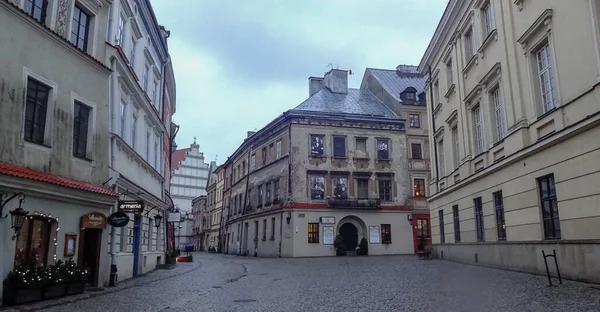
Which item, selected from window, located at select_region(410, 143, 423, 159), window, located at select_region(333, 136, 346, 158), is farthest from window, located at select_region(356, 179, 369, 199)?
window, located at select_region(410, 143, 423, 159)

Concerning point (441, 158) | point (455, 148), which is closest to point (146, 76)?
point (455, 148)

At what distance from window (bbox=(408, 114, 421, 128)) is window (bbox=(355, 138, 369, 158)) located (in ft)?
15.4

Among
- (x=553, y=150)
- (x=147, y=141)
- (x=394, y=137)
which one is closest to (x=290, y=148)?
(x=394, y=137)

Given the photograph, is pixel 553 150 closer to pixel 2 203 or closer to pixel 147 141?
pixel 2 203

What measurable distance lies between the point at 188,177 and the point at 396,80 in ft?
174

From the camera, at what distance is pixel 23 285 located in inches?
400

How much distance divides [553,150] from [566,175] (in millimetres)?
909

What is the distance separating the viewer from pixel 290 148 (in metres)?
37.8

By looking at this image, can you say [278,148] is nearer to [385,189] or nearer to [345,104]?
[345,104]

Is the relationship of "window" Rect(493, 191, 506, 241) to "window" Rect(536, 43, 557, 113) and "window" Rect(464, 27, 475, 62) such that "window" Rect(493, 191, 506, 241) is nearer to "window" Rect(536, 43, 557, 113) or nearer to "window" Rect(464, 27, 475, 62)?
"window" Rect(536, 43, 557, 113)

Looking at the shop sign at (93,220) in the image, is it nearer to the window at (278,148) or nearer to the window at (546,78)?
the window at (546,78)

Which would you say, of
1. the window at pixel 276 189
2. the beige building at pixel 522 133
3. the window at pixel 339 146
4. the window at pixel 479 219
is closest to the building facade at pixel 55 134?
A: the beige building at pixel 522 133

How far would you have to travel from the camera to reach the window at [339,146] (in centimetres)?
3869

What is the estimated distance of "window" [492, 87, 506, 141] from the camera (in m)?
17.2
